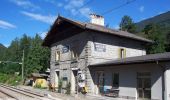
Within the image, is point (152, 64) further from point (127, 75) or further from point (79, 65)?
point (79, 65)

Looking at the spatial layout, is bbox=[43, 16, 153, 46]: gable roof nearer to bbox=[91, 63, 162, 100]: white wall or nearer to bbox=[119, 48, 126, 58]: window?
bbox=[119, 48, 126, 58]: window

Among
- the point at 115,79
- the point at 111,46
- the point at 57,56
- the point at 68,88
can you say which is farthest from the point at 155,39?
the point at 115,79

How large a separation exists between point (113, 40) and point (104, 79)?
14.8 ft

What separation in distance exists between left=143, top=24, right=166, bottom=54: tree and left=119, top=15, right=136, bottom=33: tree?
8.86 metres

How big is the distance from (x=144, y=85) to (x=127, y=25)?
47732 millimetres

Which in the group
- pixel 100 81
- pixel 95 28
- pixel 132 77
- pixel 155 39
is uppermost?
pixel 155 39

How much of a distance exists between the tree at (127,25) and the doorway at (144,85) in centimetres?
4367

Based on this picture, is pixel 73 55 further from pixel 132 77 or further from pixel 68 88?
pixel 132 77

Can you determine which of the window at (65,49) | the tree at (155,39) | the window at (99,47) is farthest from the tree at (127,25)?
the window at (99,47)

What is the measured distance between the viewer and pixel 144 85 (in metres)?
18.6

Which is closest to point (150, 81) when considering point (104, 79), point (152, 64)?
point (152, 64)

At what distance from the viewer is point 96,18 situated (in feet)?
98.0

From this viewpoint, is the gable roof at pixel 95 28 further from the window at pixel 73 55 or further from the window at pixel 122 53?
the window at pixel 73 55

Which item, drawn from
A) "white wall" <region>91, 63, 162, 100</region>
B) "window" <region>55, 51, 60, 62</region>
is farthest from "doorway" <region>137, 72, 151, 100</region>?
"window" <region>55, 51, 60, 62</region>
